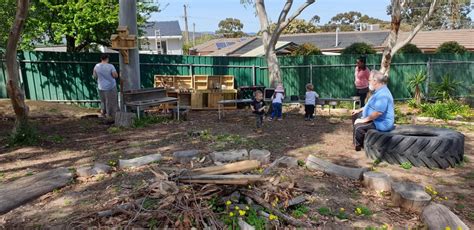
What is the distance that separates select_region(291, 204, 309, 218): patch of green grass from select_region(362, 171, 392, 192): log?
3.80ft

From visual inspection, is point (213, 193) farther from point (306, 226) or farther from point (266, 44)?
point (266, 44)

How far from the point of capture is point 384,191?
4551mm

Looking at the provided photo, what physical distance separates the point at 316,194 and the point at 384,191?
87 centimetres

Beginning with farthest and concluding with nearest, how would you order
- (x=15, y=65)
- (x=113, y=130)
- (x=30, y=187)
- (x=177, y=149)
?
(x=113, y=130) < (x=15, y=65) < (x=177, y=149) < (x=30, y=187)

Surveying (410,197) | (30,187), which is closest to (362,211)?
(410,197)

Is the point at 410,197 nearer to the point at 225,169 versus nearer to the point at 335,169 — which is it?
the point at 335,169

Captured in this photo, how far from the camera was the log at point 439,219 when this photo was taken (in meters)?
3.42

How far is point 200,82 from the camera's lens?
13680mm

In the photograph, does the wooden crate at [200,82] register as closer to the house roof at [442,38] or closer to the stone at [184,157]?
the stone at [184,157]

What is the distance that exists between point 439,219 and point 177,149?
4.19 meters

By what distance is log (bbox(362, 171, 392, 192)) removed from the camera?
4.56m

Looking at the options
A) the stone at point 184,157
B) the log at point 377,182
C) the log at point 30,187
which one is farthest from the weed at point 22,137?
the log at point 377,182

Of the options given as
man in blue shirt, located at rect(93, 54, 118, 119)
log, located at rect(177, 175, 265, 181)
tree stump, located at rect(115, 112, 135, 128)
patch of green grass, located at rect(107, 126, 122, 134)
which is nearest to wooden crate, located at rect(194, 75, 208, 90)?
man in blue shirt, located at rect(93, 54, 118, 119)

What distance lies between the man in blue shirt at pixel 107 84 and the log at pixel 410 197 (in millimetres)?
7423
